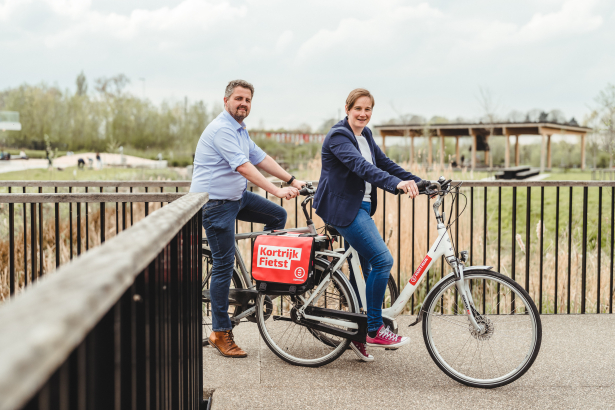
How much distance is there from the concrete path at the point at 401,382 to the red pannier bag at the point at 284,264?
1.77 ft

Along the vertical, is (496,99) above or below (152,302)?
above

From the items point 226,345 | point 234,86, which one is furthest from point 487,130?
point 226,345

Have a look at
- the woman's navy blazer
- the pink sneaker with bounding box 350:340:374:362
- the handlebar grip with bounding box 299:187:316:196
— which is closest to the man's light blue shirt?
the handlebar grip with bounding box 299:187:316:196

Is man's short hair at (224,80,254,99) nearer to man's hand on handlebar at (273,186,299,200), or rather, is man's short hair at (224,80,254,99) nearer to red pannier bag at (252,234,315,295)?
man's hand on handlebar at (273,186,299,200)

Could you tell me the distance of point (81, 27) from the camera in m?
71.7

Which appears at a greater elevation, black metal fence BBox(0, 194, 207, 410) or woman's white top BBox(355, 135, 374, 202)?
woman's white top BBox(355, 135, 374, 202)

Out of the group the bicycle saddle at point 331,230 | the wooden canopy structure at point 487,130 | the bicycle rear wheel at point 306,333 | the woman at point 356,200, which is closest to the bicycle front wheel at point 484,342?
the woman at point 356,200

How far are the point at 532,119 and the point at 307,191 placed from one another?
3433cm

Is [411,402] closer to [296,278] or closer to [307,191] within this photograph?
[296,278]

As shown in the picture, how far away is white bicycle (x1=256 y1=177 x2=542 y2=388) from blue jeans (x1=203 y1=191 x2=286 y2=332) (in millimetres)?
247

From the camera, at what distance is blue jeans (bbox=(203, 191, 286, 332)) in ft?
12.2

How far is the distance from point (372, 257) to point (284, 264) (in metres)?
0.56

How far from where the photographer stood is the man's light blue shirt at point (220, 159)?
3.64m


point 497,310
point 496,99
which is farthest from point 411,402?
point 496,99
